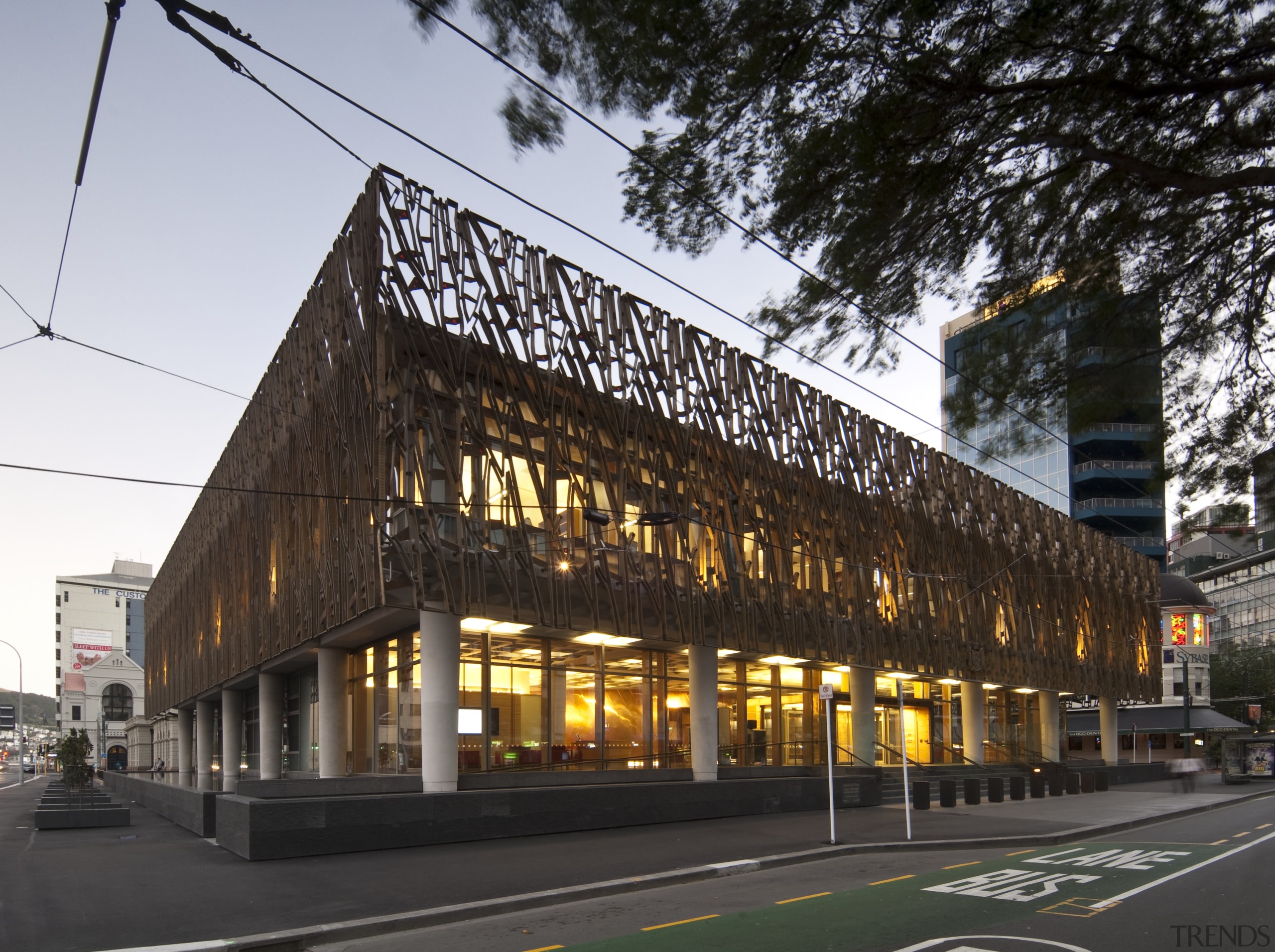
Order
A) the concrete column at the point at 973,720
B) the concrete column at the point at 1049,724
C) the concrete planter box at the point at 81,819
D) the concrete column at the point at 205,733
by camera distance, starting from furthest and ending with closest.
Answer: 1. the concrete column at the point at 205,733
2. the concrete column at the point at 1049,724
3. the concrete column at the point at 973,720
4. the concrete planter box at the point at 81,819

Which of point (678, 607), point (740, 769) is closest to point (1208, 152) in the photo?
point (678, 607)

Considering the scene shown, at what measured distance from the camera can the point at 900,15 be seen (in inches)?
287

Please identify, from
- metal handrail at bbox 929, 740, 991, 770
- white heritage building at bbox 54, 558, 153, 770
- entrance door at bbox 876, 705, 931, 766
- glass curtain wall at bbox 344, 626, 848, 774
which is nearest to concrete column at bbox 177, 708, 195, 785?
glass curtain wall at bbox 344, 626, 848, 774

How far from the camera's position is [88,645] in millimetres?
139250

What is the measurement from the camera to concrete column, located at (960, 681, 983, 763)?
42312 millimetres

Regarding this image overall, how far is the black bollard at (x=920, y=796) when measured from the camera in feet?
87.6

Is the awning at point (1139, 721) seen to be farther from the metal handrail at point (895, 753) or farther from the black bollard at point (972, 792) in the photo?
the black bollard at point (972, 792)

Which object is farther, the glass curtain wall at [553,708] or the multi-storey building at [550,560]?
the glass curtain wall at [553,708]

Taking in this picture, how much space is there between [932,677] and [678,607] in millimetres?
16506

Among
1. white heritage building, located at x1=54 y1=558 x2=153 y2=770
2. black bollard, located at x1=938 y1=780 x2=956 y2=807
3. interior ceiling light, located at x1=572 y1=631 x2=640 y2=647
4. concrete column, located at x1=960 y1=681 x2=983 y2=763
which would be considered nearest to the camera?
interior ceiling light, located at x1=572 y1=631 x2=640 y2=647

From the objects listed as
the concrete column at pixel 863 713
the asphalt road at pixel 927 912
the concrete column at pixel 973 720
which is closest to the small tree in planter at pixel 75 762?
A: the asphalt road at pixel 927 912

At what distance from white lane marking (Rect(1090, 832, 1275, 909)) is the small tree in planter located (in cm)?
2797

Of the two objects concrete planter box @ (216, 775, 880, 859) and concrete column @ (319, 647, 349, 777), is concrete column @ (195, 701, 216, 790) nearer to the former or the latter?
concrete column @ (319, 647, 349, 777)

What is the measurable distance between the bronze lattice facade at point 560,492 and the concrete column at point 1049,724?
7152mm
